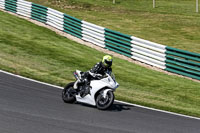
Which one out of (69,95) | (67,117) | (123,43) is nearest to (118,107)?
(69,95)

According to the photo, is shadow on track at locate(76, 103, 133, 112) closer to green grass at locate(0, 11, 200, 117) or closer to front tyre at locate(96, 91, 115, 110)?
front tyre at locate(96, 91, 115, 110)

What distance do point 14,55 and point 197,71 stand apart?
869 cm

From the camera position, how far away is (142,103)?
528 inches

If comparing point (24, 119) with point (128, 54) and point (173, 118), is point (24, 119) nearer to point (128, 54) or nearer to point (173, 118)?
point (173, 118)

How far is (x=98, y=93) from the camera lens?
1194 cm

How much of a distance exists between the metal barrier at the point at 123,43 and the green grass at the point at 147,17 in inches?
153

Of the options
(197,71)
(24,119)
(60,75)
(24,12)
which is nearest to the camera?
(24,119)

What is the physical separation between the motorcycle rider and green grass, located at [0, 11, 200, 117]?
2.05 metres

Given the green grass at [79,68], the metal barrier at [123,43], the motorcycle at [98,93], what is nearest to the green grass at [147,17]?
the metal barrier at [123,43]

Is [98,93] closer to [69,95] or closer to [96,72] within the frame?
[96,72]

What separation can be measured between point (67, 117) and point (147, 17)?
23122 mm

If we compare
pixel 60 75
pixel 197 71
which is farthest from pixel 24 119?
pixel 197 71

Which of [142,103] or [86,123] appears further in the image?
[142,103]

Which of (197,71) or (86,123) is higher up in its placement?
(86,123)
